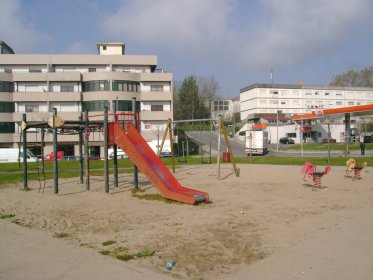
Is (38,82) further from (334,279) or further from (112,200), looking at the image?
(334,279)

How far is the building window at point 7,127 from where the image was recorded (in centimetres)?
5778

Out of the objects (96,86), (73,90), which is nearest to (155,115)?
(96,86)

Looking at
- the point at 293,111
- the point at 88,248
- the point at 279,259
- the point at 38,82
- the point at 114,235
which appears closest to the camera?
the point at 279,259

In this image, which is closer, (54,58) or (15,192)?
(15,192)

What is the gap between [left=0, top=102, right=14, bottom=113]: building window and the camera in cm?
5812

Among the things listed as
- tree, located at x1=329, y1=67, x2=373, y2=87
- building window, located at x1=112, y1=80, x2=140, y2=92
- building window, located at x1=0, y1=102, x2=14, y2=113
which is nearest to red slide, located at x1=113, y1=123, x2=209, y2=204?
building window, located at x1=112, y1=80, x2=140, y2=92

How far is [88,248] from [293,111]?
9088cm

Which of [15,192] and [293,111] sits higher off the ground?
[293,111]

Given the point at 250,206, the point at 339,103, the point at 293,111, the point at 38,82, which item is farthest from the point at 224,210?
the point at 339,103

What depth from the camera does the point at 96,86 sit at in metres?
59.8

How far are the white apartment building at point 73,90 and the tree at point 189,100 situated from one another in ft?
115

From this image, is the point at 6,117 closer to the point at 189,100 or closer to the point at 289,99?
the point at 189,100

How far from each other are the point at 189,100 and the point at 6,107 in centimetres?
4841

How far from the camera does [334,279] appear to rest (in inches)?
201
